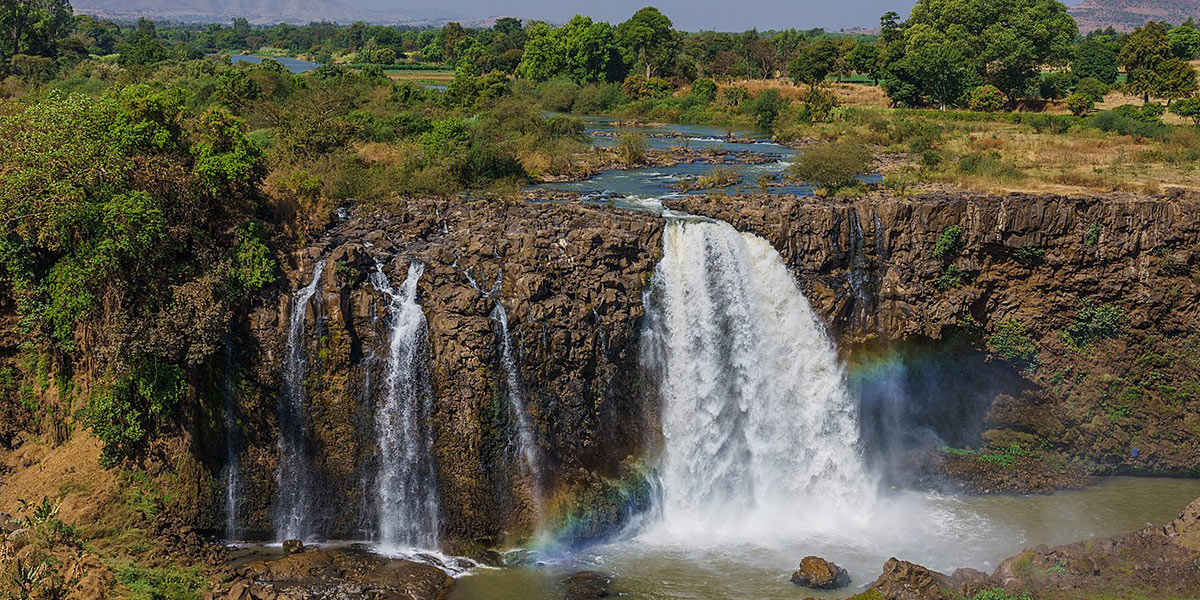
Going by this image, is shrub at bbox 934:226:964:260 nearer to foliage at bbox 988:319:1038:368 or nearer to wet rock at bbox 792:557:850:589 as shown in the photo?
foliage at bbox 988:319:1038:368

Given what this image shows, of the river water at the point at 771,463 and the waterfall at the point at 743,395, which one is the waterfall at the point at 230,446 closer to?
the river water at the point at 771,463

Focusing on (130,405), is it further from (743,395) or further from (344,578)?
(743,395)

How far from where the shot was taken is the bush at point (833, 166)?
34125 millimetres

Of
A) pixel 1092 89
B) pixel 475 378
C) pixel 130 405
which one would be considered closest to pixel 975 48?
pixel 1092 89

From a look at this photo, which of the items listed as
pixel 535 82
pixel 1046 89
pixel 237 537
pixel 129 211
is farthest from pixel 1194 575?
pixel 535 82

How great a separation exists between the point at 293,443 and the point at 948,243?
17.6 meters

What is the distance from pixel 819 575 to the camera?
69.2 ft

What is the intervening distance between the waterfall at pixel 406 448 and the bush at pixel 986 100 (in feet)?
165

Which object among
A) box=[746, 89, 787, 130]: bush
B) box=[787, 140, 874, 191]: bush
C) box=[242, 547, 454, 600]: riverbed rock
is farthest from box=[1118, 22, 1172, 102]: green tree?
box=[242, 547, 454, 600]: riverbed rock

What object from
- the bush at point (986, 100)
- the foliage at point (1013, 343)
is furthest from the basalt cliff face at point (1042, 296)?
the bush at point (986, 100)

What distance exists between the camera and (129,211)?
21.9 meters

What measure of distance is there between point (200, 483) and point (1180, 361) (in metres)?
25.4

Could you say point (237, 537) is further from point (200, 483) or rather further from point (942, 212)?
point (942, 212)

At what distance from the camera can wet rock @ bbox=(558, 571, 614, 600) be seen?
20.8m
